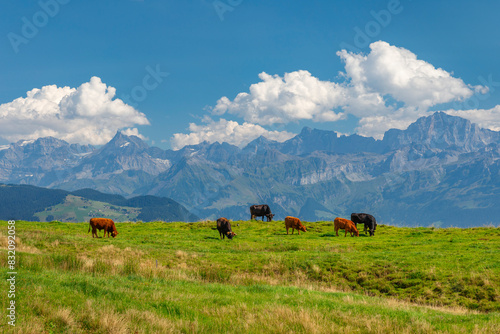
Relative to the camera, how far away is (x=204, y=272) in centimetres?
2042

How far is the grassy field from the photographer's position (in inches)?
410

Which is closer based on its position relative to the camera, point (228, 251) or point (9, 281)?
point (9, 281)

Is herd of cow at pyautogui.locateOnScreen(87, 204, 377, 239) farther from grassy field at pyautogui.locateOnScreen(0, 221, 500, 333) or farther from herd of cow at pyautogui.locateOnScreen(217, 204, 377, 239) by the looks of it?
grassy field at pyautogui.locateOnScreen(0, 221, 500, 333)

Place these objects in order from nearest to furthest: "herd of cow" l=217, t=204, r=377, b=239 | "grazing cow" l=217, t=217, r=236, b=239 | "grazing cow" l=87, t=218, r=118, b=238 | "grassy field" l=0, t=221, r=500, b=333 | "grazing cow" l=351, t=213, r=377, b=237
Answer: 1. "grassy field" l=0, t=221, r=500, b=333
2. "grazing cow" l=87, t=218, r=118, b=238
3. "grazing cow" l=217, t=217, r=236, b=239
4. "herd of cow" l=217, t=204, r=377, b=239
5. "grazing cow" l=351, t=213, r=377, b=237

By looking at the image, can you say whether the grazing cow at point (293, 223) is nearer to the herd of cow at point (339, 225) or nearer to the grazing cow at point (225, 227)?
the herd of cow at point (339, 225)

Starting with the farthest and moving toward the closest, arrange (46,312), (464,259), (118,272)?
1. (464,259)
2. (118,272)
3. (46,312)

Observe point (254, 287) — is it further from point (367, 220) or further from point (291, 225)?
point (367, 220)

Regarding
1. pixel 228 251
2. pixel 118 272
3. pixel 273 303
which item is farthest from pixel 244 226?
pixel 273 303

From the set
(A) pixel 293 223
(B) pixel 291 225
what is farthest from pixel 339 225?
(B) pixel 291 225

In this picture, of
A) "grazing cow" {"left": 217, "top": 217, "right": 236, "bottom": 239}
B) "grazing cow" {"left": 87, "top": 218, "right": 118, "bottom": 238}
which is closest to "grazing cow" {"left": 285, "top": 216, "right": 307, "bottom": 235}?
"grazing cow" {"left": 217, "top": 217, "right": 236, "bottom": 239}

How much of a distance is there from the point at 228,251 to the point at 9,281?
18.5 meters

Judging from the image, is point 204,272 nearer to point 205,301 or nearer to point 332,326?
point 205,301

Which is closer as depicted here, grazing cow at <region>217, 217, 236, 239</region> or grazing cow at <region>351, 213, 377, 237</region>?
grazing cow at <region>217, 217, 236, 239</region>

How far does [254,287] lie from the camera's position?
16469mm
